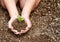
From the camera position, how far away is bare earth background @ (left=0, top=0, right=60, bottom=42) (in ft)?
5.29

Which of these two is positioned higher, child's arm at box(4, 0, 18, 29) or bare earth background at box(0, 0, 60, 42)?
child's arm at box(4, 0, 18, 29)

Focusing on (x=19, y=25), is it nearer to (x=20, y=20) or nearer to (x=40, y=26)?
(x=20, y=20)

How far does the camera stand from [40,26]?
170 centimetres

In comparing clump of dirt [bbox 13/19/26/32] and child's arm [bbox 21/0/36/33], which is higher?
child's arm [bbox 21/0/36/33]

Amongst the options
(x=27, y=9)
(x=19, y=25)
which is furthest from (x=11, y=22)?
(x=27, y=9)

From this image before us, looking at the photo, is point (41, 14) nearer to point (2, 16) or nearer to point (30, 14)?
point (30, 14)

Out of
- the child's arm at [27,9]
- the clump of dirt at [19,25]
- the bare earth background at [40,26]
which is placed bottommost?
the bare earth background at [40,26]

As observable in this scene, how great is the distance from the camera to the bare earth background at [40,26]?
5.29ft

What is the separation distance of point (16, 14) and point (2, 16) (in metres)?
0.15

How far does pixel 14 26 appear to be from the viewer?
1607mm

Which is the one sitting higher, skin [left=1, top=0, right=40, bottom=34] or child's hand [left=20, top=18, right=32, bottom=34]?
skin [left=1, top=0, right=40, bottom=34]

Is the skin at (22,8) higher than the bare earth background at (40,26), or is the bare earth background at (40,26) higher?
the skin at (22,8)

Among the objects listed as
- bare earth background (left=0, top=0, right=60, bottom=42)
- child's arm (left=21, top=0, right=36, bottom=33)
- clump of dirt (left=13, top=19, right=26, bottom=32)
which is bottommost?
bare earth background (left=0, top=0, right=60, bottom=42)

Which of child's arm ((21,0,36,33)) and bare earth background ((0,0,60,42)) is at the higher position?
child's arm ((21,0,36,33))
